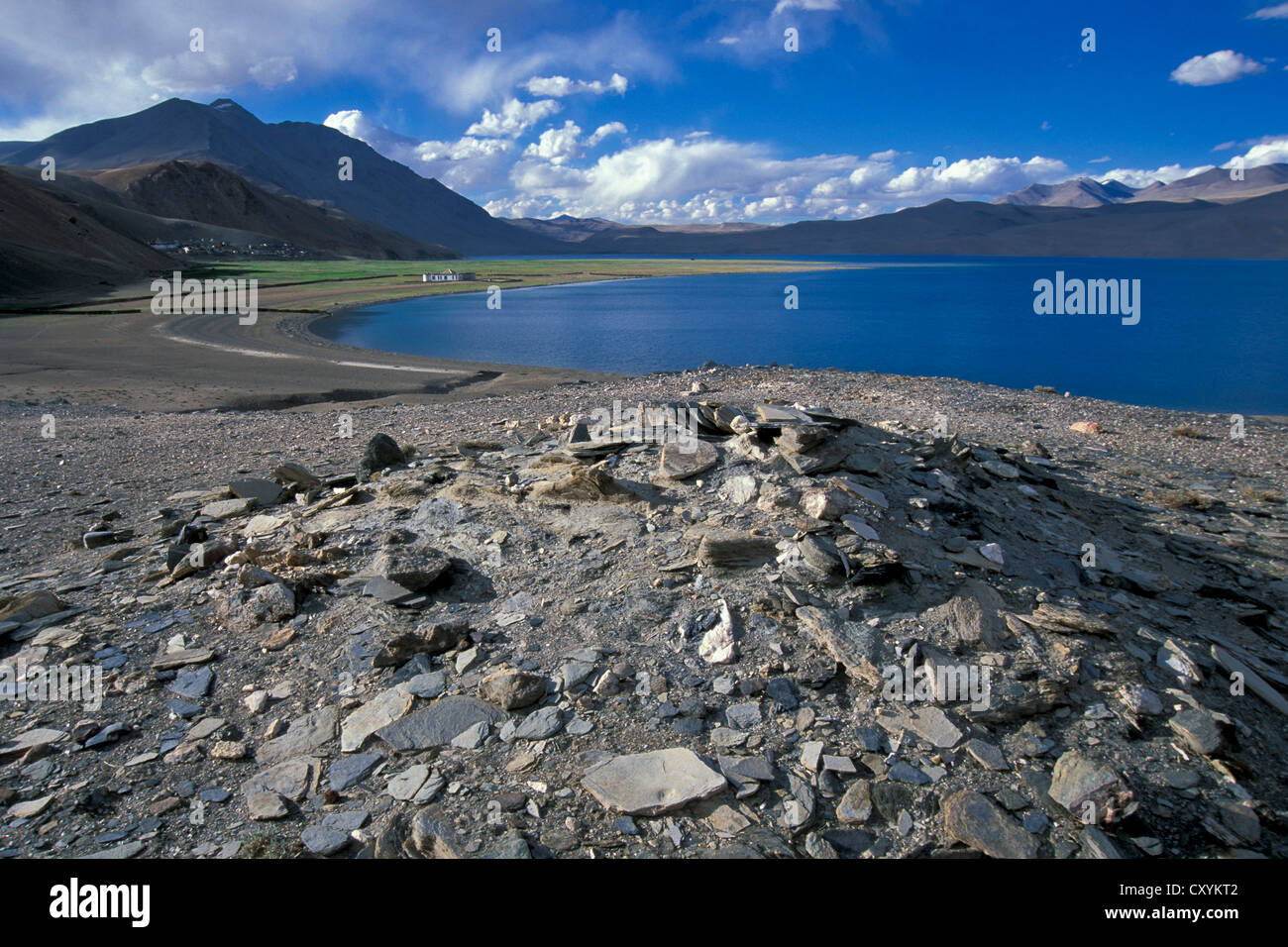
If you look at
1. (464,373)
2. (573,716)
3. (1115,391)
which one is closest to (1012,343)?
(1115,391)

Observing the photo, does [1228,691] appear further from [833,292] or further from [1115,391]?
[833,292]

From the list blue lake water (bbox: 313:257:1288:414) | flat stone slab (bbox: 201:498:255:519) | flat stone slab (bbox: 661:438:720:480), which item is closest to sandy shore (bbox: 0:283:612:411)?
blue lake water (bbox: 313:257:1288:414)

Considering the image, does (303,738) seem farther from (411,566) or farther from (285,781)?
(411,566)

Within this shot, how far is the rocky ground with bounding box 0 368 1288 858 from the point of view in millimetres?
3455

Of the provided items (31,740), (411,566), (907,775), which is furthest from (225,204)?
(907,775)

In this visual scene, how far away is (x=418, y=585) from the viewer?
17.5 feet

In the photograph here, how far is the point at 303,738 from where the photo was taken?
13.2ft

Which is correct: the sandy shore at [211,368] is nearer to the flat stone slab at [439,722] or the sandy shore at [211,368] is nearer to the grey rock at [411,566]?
the grey rock at [411,566]

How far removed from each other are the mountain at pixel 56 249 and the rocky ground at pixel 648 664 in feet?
195

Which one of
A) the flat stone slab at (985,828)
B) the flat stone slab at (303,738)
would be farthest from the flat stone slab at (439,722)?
the flat stone slab at (985,828)

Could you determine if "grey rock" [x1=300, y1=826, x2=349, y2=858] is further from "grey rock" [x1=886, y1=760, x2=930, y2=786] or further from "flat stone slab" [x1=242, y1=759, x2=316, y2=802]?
"grey rock" [x1=886, y1=760, x2=930, y2=786]

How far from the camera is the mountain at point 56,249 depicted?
5156 cm

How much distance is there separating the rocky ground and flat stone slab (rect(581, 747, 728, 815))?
18 millimetres

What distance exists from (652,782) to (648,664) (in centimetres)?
96
